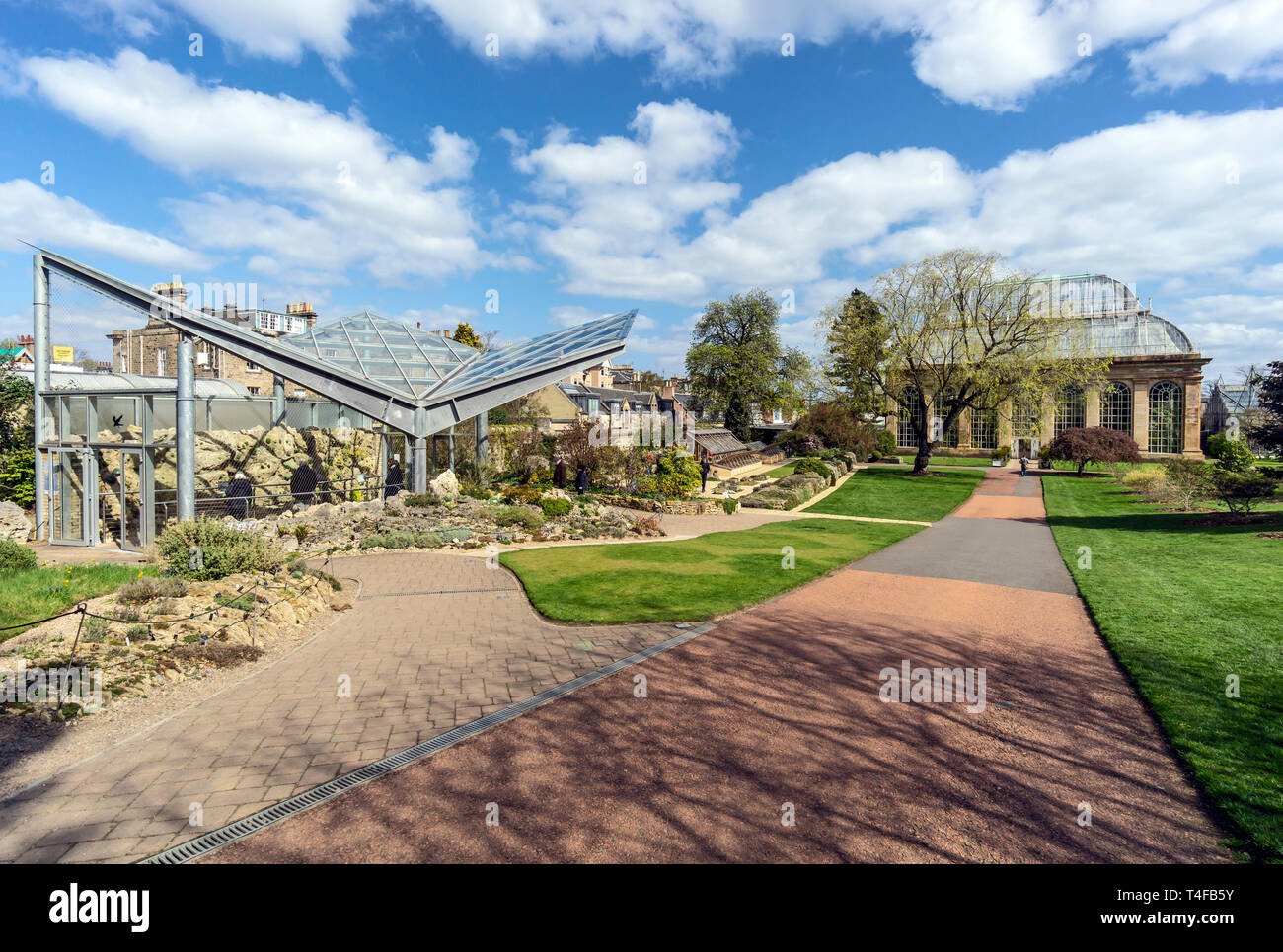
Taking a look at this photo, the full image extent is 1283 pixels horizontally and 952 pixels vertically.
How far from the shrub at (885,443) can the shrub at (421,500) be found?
37.9 meters

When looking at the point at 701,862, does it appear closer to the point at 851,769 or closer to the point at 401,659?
the point at 851,769

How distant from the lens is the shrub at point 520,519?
727 inches

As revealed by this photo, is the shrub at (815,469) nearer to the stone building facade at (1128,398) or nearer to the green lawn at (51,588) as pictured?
the stone building facade at (1128,398)

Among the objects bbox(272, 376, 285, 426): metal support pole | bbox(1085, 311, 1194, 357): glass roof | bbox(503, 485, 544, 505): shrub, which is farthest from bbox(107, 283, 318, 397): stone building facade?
bbox(1085, 311, 1194, 357): glass roof

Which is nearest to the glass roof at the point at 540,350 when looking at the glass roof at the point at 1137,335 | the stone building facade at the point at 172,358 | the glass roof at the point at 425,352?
the glass roof at the point at 425,352

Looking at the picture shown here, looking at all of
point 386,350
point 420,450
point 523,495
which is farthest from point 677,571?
point 386,350

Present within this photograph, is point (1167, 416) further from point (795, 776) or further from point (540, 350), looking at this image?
point (795, 776)

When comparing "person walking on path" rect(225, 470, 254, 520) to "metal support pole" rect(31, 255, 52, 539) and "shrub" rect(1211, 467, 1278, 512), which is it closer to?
"metal support pole" rect(31, 255, 52, 539)

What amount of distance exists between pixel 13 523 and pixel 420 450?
10.4m

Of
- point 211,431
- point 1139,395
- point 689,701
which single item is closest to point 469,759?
point 689,701

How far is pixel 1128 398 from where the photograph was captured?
52406 millimetres

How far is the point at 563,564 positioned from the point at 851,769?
376 inches

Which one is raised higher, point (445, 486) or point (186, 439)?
point (186, 439)
